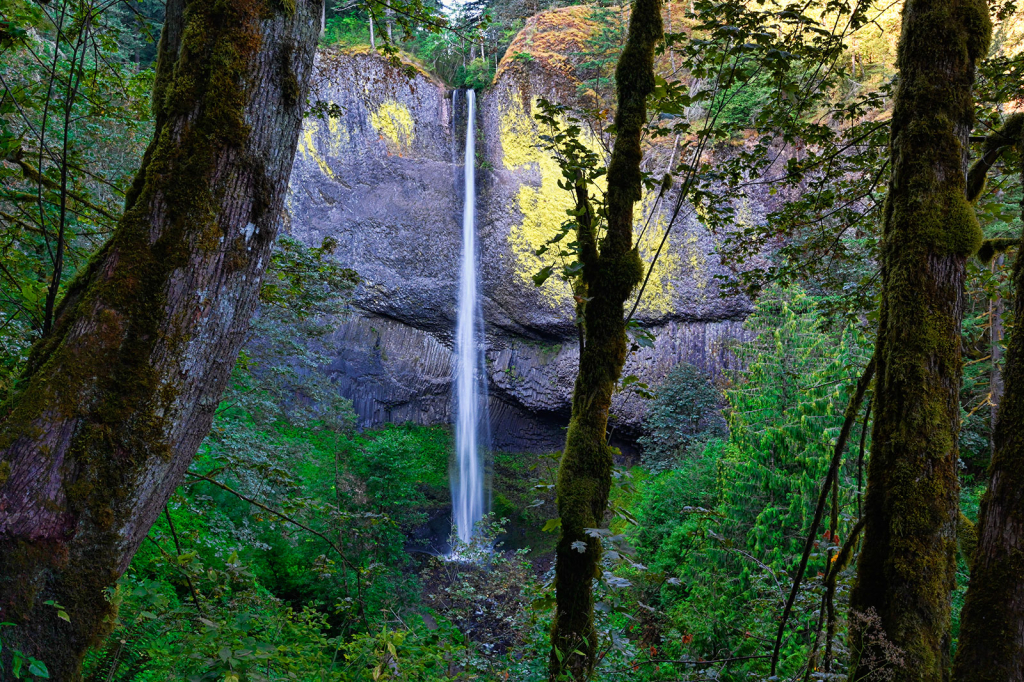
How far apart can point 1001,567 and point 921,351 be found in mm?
670

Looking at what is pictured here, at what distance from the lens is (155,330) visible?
176cm

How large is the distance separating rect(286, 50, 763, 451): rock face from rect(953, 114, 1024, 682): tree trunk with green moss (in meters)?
17.1

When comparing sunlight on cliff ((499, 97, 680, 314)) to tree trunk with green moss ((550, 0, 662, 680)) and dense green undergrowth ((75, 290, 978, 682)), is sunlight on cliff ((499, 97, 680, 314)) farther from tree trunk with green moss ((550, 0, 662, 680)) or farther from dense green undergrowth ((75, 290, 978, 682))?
tree trunk with green moss ((550, 0, 662, 680))

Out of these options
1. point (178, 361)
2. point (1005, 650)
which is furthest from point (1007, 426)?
point (178, 361)

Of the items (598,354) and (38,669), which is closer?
(38,669)

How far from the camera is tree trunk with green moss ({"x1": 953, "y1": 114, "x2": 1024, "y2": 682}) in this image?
1.79 metres

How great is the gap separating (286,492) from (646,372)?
1310cm

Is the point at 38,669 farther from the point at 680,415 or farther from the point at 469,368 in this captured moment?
the point at 469,368

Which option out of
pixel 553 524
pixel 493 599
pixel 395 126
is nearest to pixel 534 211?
pixel 395 126

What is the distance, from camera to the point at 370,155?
64.2 ft

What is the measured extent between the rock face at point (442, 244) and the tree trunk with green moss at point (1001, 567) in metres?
17.1

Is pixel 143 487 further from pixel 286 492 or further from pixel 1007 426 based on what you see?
pixel 286 492

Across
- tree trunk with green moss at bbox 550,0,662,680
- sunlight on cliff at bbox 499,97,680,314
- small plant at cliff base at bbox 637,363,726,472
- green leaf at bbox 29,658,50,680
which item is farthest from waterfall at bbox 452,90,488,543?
green leaf at bbox 29,658,50,680

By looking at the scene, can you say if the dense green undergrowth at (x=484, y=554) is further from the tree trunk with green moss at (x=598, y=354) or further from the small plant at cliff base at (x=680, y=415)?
the small plant at cliff base at (x=680, y=415)
